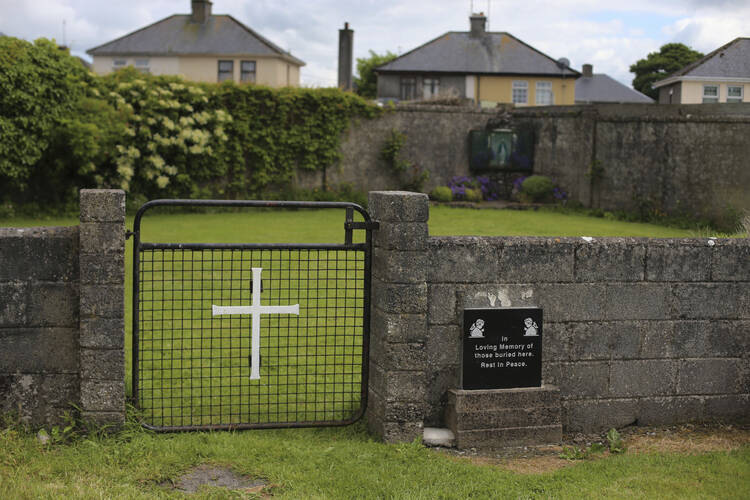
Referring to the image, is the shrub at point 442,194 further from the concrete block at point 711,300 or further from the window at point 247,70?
the window at point 247,70

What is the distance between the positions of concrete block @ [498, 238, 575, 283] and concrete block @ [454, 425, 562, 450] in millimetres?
1038

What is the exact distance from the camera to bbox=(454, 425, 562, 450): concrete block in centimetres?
543

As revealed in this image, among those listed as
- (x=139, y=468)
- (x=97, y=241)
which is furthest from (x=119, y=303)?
(x=139, y=468)

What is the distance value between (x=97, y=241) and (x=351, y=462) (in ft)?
6.83

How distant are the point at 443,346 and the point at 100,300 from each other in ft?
7.52

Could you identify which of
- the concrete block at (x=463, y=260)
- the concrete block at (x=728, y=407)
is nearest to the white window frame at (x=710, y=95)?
the concrete block at (x=728, y=407)

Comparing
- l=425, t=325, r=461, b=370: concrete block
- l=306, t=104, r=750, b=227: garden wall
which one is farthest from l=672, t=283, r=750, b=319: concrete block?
l=306, t=104, r=750, b=227: garden wall

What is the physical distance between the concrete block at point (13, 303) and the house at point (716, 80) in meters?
10.6

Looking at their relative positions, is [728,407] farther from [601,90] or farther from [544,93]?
[601,90]

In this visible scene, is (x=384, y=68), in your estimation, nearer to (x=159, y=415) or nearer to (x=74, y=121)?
(x=74, y=121)

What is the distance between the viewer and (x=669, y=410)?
598 centimetres

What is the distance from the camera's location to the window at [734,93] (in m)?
14.5

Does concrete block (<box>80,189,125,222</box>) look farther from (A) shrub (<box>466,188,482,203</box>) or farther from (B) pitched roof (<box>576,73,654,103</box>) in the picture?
(B) pitched roof (<box>576,73,654,103</box>)

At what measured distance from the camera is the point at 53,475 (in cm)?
457
